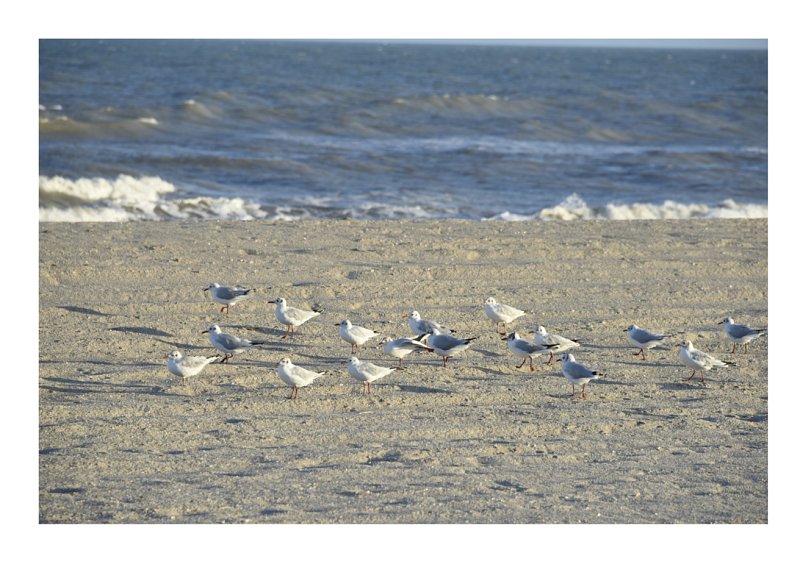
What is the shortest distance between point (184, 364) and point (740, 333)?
5.97 m

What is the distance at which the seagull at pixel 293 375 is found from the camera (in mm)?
6465

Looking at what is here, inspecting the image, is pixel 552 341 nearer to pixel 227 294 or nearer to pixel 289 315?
pixel 289 315

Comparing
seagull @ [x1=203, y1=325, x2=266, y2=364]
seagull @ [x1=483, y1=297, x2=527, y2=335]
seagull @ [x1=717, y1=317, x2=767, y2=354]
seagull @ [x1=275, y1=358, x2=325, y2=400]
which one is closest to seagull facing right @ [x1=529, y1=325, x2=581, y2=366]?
seagull @ [x1=483, y1=297, x2=527, y2=335]

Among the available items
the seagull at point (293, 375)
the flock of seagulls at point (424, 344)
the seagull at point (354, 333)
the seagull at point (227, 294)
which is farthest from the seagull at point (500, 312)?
the seagull at point (227, 294)

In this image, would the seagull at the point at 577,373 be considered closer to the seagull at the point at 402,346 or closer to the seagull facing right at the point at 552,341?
the seagull facing right at the point at 552,341

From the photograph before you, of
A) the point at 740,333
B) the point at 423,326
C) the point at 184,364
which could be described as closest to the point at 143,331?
the point at 184,364

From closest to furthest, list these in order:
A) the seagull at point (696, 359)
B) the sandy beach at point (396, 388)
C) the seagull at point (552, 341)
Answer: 1. the sandy beach at point (396, 388)
2. the seagull at point (696, 359)
3. the seagull at point (552, 341)

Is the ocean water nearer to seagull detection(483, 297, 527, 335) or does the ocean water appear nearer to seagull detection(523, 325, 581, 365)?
seagull detection(483, 297, 527, 335)

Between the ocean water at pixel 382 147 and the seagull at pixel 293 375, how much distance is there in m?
9.52

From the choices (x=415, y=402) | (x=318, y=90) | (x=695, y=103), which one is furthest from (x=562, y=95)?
(x=415, y=402)

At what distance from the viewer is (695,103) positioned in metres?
38.3

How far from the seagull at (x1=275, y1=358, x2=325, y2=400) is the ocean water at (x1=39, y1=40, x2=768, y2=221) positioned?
9524mm

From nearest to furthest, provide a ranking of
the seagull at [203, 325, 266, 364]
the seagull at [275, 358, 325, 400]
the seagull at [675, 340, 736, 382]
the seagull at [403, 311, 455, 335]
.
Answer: the seagull at [275, 358, 325, 400], the seagull at [675, 340, 736, 382], the seagull at [203, 325, 266, 364], the seagull at [403, 311, 455, 335]

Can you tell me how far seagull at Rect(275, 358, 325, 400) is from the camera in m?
6.46
